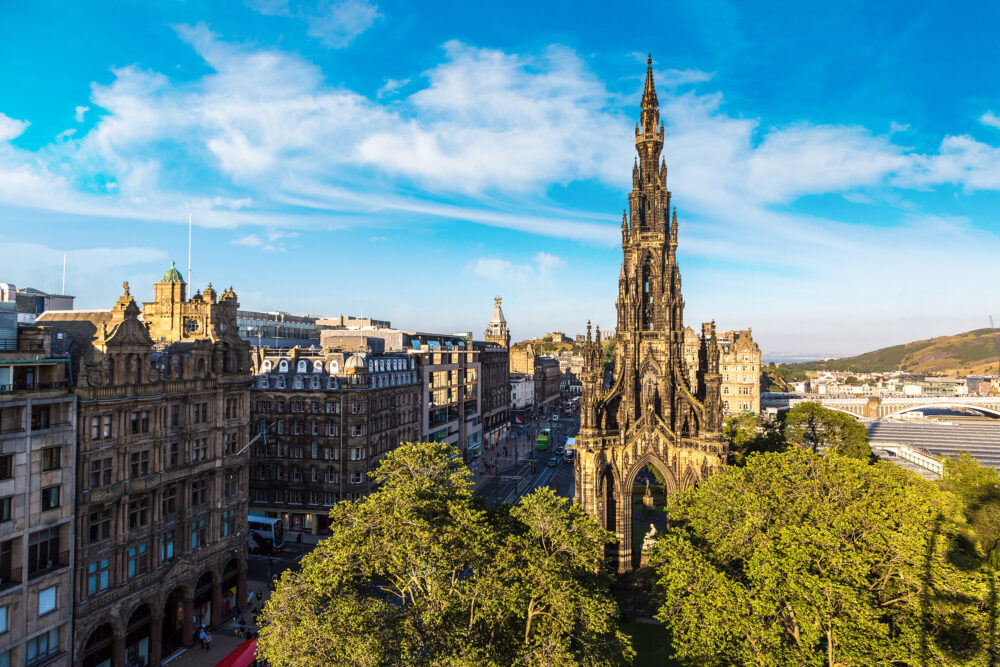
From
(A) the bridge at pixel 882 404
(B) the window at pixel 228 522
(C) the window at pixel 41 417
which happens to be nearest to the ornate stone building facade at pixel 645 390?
(B) the window at pixel 228 522

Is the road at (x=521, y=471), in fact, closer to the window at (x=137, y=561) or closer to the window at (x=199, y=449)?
the window at (x=199, y=449)

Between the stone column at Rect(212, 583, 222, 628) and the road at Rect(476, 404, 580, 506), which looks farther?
the road at Rect(476, 404, 580, 506)

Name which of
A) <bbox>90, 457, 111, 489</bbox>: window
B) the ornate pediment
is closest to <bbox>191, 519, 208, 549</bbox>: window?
<bbox>90, 457, 111, 489</bbox>: window

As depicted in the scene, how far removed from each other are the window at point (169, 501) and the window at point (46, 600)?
30.7 ft

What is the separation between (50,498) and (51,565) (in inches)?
166

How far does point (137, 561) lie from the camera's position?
4222 cm

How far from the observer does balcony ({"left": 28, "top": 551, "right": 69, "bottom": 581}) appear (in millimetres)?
34481

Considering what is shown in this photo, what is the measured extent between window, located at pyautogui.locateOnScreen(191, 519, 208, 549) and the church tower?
120624 millimetres

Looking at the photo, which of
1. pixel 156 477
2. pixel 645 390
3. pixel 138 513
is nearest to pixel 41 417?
pixel 156 477

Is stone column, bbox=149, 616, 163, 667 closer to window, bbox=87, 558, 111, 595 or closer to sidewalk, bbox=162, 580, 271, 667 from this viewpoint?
sidewalk, bbox=162, 580, 271, 667

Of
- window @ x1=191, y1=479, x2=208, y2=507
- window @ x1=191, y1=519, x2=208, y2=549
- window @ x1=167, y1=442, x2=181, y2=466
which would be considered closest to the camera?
window @ x1=167, y1=442, x2=181, y2=466

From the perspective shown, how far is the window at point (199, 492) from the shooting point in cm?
4784

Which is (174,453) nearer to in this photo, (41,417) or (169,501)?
(169,501)

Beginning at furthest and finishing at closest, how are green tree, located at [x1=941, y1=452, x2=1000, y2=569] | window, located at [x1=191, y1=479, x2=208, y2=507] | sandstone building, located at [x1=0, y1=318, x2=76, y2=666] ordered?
window, located at [x1=191, y1=479, x2=208, y2=507] < green tree, located at [x1=941, y1=452, x2=1000, y2=569] < sandstone building, located at [x1=0, y1=318, x2=76, y2=666]
